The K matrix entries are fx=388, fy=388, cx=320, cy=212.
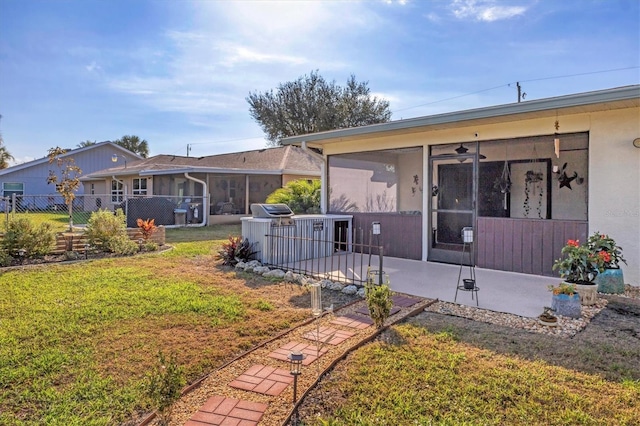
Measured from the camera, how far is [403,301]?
15.7 feet

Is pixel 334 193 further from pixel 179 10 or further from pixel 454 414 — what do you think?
pixel 454 414

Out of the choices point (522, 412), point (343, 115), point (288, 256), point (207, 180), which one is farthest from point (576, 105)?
point (343, 115)

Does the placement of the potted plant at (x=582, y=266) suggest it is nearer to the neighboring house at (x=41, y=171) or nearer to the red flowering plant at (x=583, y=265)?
the red flowering plant at (x=583, y=265)

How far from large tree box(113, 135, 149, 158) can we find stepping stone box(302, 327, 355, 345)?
1660 inches

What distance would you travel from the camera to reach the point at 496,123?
21.5 ft

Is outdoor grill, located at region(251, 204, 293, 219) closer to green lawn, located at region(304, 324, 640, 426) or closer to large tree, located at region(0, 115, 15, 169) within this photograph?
green lawn, located at region(304, 324, 640, 426)

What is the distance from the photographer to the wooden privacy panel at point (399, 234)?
7.81 meters

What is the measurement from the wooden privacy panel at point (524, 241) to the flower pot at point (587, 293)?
141 centimetres

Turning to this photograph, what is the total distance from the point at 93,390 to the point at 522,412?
9.28 feet

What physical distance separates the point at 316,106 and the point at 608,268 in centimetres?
2139

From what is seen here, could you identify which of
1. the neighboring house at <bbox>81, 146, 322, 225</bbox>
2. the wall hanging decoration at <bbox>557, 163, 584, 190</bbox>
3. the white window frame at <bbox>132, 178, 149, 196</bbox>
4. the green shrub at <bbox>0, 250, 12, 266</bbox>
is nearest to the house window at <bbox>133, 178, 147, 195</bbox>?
the white window frame at <bbox>132, 178, 149, 196</bbox>

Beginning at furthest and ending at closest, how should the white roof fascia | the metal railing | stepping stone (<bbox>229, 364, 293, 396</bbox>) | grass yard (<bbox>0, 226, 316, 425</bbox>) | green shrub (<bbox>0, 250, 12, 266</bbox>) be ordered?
green shrub (<bbox>0, 250, 12, 266</bbox>) → the metal railing → the white roof fascia → stepping stone (<bbox>229, 364, 293, 396</bbox>) → grass yard (<bbox>0, 226, 316, 425</bbox>)

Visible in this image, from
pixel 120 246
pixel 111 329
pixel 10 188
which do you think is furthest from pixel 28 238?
pixel 10 188

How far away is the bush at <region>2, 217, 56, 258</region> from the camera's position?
Result: 702 cm
